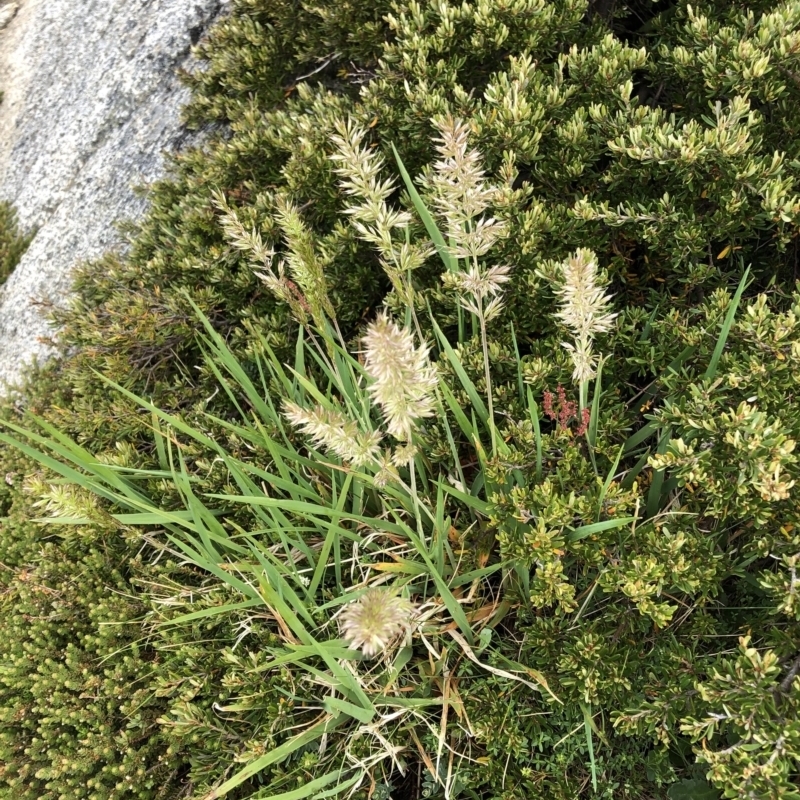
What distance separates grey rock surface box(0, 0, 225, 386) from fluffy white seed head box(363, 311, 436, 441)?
3235mm

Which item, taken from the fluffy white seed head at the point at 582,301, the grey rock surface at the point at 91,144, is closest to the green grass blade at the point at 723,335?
the fluffy white seed head at the point at 582,301

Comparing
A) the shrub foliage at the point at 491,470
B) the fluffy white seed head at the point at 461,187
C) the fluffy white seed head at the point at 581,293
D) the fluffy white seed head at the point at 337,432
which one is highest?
the fluffy white seed head at the point at 461,187

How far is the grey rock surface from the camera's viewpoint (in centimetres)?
447

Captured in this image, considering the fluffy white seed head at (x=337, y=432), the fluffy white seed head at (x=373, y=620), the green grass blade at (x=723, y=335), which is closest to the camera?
the fluffy white seed head at (x=373, y=620)

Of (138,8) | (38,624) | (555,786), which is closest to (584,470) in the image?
(555,786)

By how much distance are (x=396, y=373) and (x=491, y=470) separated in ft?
2.91

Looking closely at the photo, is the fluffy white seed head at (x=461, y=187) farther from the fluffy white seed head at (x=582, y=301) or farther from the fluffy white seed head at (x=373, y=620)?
the fluffy white seed head at (x=373, y=620)

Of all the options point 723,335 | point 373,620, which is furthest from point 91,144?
point 373,620

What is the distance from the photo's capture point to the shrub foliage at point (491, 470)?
189 cm

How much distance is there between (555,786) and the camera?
1959 millimetres

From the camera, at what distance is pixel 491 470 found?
210cm

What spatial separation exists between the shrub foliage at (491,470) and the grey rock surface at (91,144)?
4.92 ft

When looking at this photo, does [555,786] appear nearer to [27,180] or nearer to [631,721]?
[631,721]

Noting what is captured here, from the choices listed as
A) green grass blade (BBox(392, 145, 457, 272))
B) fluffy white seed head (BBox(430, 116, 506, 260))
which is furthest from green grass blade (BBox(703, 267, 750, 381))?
green grass blade (BBox(392, 145, 457, 272))
